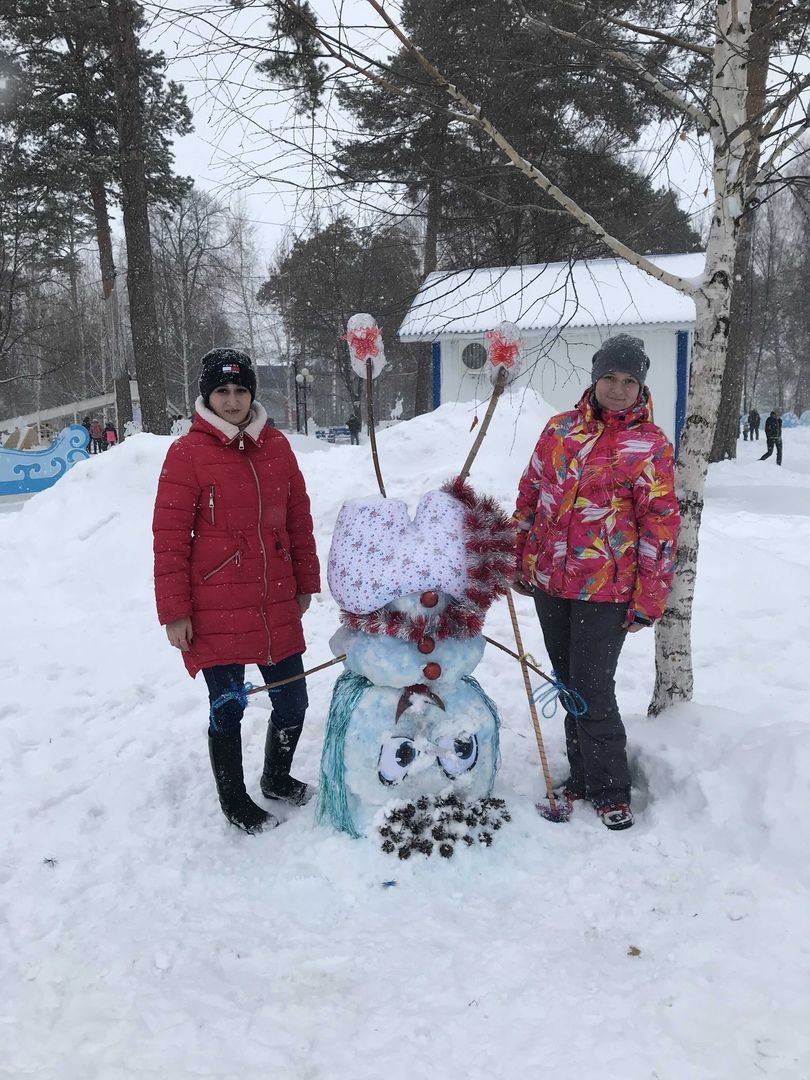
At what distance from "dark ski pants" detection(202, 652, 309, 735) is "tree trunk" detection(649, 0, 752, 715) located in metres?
1.58

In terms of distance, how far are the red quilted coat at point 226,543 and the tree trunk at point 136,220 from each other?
7374mm

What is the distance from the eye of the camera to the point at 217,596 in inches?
104

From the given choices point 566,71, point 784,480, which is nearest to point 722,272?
point 566,71

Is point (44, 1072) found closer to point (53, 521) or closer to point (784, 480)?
point (53, 521)

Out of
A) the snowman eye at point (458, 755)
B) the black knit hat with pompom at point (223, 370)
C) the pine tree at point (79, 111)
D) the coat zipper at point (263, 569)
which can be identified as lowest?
the snowman eye at point (458, 755)

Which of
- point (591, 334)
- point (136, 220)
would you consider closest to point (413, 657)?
point (136, 220)

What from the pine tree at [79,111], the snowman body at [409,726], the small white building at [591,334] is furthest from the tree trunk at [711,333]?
the pine tree at [79,111]

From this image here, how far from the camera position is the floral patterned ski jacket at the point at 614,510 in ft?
8.39

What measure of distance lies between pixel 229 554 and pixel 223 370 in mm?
669

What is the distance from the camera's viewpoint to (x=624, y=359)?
2539 millimetres

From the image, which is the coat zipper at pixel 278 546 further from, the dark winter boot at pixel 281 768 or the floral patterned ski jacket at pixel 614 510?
the floral patterned ski jacket at pixel 614 510

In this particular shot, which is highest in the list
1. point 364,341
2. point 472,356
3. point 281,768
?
point 472,356

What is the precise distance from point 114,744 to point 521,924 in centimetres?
228

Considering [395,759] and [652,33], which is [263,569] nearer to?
[395,759]
